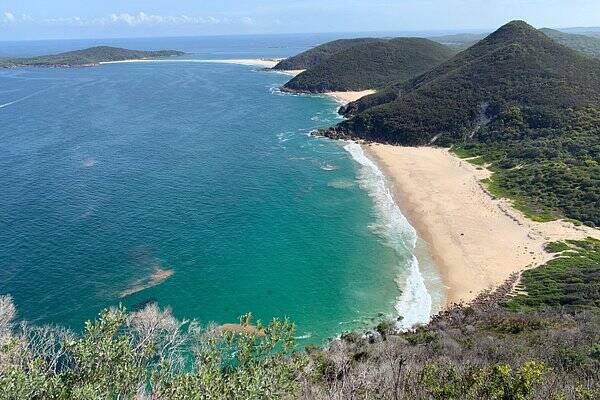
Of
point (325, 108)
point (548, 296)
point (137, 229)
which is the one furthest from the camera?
point (325, 108)

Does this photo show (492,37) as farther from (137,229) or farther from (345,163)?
(137,229)

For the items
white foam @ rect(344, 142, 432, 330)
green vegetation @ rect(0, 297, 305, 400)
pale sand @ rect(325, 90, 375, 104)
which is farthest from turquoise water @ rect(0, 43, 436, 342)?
pale sand @ rect(325, 90, 375, 104)

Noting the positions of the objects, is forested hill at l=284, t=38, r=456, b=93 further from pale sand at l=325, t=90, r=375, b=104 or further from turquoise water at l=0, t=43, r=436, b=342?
turquoise water at l=0, t=43, r=436, b=342

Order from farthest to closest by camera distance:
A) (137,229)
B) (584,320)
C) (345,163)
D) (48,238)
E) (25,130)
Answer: (25,130), (345,163), (137,229), (48,238), (584,320)

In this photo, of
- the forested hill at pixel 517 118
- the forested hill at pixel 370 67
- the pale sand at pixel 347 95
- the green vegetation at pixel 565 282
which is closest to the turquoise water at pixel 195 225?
the green vegetation at pixel 565 282

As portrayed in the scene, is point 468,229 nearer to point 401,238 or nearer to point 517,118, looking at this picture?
point 401,238

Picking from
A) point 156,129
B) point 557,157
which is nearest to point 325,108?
point 156,129
